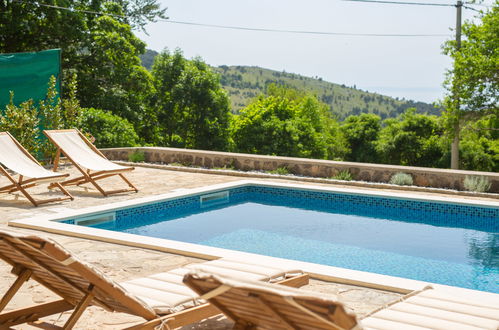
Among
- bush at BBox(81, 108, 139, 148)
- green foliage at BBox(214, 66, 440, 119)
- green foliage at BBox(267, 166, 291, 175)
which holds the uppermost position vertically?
Answer: green foliage at BBox(214, 66, 440, 119)

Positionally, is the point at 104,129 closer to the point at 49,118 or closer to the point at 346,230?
the point at 49,118

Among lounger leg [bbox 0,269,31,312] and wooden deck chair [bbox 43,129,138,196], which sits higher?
wooden deck chair [bbox 43,129,138,196]

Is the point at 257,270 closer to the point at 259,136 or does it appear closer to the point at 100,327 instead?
the point at 100,327

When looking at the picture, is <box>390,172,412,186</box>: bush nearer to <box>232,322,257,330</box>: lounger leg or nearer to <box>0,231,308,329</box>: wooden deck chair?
<box>0,231,308,329</box>: wooden deck chair

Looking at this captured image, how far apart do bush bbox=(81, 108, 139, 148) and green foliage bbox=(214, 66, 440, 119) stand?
239ft

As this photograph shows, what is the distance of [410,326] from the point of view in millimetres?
2805

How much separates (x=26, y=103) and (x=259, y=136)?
22428mm

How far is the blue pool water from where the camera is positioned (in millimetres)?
6156

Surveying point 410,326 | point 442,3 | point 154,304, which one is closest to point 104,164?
point 154,304

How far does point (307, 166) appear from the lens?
10.9 meters

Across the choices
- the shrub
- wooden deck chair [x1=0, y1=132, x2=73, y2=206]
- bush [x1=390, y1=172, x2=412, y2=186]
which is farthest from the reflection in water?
wooden deck chair [x1=0, y1=132, x2=73, y2=206]

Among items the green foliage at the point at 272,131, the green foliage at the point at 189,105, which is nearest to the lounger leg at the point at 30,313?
the green foliage at the point at 189,105

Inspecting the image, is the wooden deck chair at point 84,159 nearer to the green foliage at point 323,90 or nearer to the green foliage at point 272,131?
the green foliage at point 272,131

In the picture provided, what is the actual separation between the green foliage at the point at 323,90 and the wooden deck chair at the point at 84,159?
79.0 m
